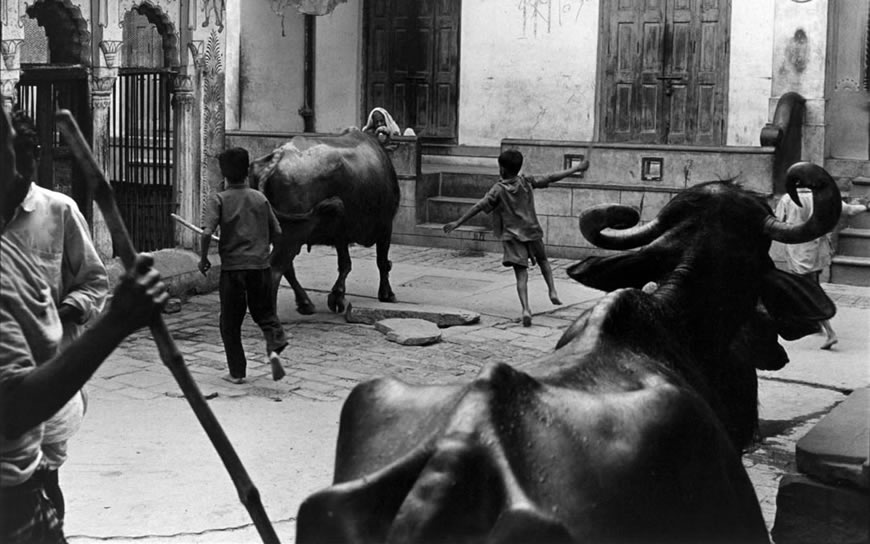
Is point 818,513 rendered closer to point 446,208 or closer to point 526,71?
point 446,208

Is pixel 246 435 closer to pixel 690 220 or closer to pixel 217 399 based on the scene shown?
pixel 217 399

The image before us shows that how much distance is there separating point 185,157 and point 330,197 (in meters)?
2.17

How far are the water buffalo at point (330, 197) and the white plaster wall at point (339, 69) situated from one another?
26.1 ft

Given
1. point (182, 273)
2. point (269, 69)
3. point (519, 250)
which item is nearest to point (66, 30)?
point (182, 273)

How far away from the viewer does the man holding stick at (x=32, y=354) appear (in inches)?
121

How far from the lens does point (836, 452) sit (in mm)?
5160

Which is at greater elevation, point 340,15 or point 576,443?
point 340,15

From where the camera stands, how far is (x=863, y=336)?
11289 millimetres

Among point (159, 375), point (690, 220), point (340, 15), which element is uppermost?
point (340, 15)

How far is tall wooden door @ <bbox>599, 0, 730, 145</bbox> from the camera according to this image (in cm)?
1777

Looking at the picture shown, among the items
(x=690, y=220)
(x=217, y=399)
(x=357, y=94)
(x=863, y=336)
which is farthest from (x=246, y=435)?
(x=357, y=94)

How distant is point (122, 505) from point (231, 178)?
3332mm

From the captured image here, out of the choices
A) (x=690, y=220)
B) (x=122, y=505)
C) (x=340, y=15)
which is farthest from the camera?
(x=340, y=15)

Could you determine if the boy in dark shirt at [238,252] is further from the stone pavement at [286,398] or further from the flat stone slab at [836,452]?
the flat stone slab at [836,452]
